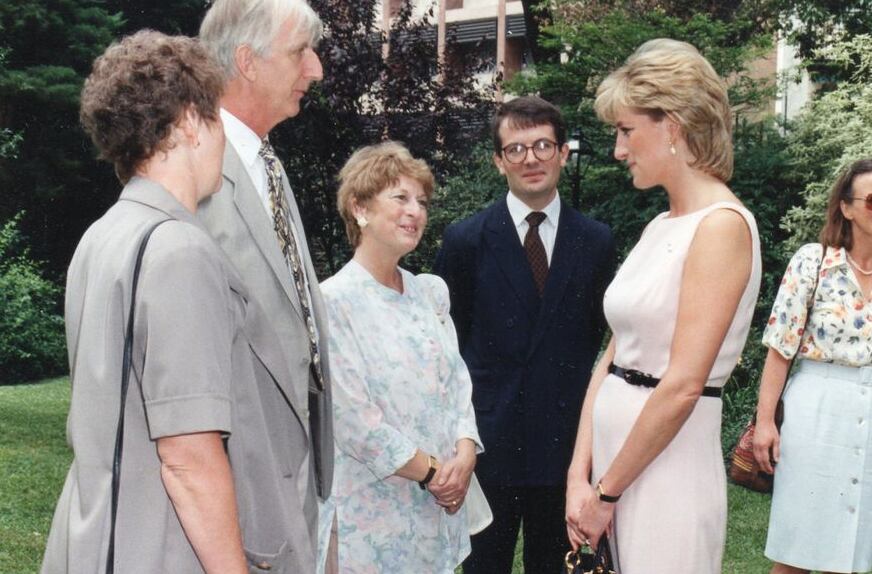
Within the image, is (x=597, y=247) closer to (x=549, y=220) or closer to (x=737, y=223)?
(x=549, y=220)

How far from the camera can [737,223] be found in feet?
8.87

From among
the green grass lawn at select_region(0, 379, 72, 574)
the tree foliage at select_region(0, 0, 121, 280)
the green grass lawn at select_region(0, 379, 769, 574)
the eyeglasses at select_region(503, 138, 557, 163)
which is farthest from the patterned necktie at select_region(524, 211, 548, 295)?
the tree foliage at select_region(0, 0, 121, 280)

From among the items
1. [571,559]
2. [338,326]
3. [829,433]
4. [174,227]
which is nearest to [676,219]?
[571,559]

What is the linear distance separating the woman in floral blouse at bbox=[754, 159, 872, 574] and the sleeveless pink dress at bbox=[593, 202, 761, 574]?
6.25ft

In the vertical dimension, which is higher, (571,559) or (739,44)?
(739,44)

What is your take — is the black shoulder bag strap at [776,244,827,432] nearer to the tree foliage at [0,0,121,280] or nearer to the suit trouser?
the suit trouser

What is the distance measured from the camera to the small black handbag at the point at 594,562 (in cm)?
288

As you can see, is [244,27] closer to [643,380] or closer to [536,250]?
[643,380]

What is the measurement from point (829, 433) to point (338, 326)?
2429 millimetres

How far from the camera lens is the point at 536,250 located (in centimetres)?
411

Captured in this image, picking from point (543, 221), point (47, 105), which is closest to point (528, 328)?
point (543, 221)

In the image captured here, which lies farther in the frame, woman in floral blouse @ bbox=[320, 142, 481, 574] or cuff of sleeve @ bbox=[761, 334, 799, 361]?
cuff of sleeve @ bbox=[761, 334, 799, 361]

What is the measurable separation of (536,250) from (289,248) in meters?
1.59

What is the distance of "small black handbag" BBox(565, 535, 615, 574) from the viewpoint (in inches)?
113
